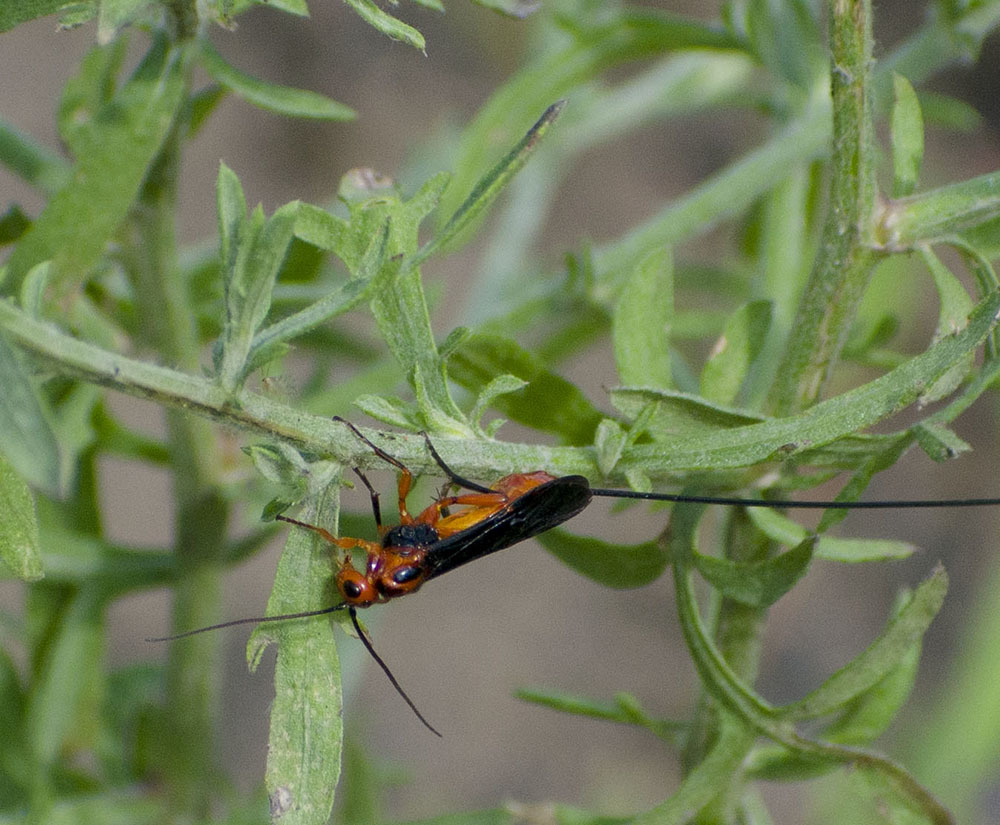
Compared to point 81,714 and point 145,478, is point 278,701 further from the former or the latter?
point 145,478

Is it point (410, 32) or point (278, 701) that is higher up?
point (410, 32)

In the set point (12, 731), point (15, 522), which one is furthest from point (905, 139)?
point (12, 731)

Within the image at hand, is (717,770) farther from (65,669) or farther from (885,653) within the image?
(65,669)

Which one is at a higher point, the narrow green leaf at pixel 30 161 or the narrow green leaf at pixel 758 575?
the narrow green leaf at pixel 30 161

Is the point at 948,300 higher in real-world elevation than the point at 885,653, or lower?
higher

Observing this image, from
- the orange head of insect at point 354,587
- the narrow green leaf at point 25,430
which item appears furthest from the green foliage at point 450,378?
the orange head of insect at point 354,587

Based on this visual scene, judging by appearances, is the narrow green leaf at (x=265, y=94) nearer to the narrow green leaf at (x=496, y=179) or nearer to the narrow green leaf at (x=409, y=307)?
the narrow green leaf at (x=409, y=307)

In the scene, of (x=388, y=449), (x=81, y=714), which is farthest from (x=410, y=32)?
(x=81, y=714)
